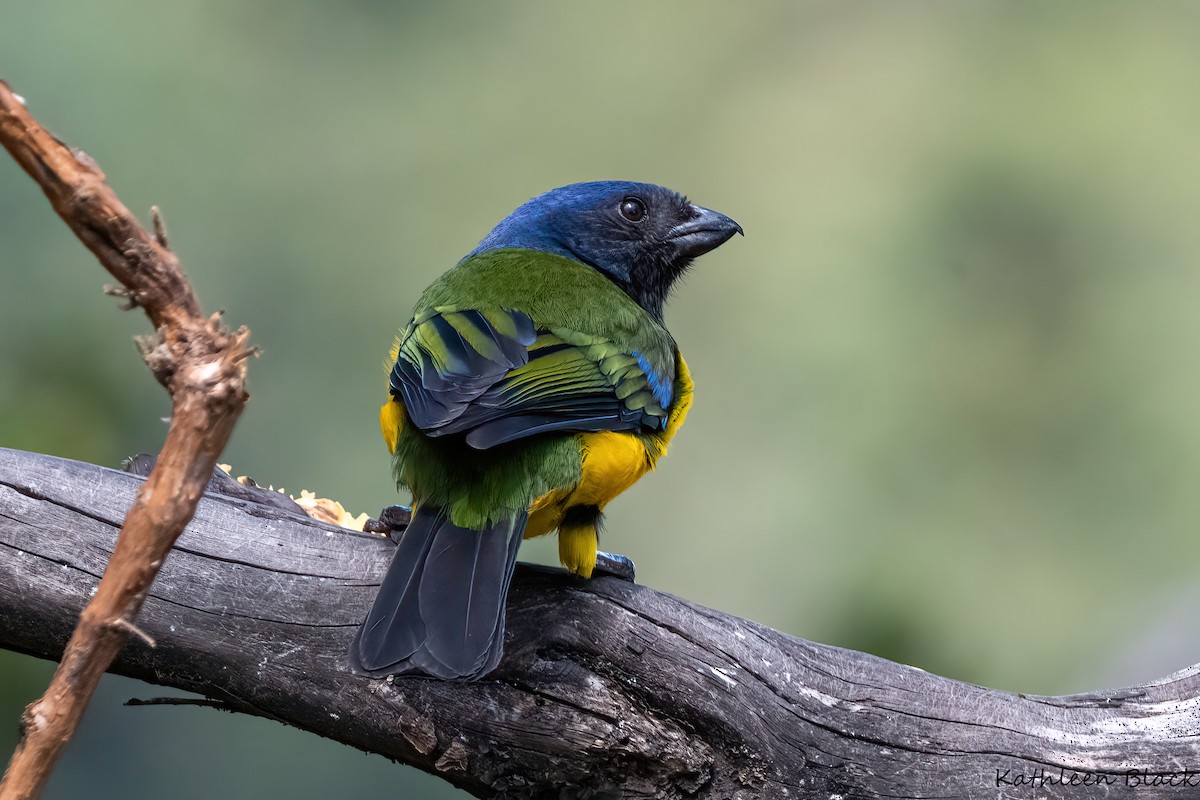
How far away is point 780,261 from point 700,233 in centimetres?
232

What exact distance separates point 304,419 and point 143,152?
1.63 meters

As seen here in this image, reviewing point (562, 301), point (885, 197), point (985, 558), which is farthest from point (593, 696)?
point (885, 197)

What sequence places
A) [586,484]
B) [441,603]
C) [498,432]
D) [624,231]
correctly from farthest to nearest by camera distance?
1. [624,231]
2. [586,484]
3. [498,432]
4. [441,603]

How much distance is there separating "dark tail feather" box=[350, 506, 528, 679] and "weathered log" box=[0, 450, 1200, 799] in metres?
0.20

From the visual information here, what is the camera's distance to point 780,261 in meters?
6.30

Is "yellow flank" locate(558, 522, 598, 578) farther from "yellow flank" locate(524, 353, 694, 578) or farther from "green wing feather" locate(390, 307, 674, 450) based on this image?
"green wing feather" locate(390, 307, 674, 450)

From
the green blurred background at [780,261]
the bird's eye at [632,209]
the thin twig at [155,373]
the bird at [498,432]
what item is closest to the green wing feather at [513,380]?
the bird at [498,432]

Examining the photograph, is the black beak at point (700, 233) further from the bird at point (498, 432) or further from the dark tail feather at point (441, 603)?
the dark tail feather at point (441, 603)

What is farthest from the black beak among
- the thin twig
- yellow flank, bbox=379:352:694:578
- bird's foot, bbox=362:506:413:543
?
the thin twig

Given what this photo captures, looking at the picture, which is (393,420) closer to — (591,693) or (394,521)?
(394,521)

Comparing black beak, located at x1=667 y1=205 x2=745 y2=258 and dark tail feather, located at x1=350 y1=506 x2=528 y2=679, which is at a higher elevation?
black beak, located at x1=667 y1=205 x2=745 y2=258

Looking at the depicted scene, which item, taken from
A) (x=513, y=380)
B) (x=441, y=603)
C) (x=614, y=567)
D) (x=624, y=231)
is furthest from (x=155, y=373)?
(x=624, y=231)

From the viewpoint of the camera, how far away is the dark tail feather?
2.20 metres

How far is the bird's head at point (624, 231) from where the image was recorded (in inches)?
158
